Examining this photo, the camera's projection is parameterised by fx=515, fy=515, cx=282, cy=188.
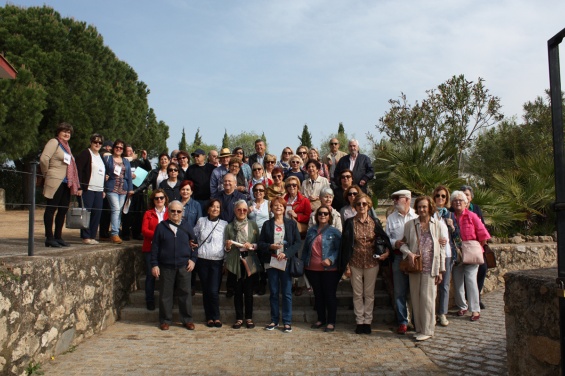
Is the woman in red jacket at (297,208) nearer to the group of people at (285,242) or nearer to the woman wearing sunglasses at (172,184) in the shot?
the group of people at (285,242)

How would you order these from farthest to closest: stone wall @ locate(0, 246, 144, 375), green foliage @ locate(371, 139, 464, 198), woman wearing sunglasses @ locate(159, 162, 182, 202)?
green foliage @ locate(371, 139, 464, 198)
woman wearing sunglasses @ locate(159, 162, 182, 202)
stone wall @ locate(0, 246, 144, 375)

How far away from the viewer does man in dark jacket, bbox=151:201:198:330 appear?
22.8 ft

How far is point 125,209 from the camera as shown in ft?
28.5

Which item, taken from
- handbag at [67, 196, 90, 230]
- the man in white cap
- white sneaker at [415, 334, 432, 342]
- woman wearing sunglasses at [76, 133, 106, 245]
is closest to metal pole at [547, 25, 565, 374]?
white sneaker at [415, 334, 432, 342]

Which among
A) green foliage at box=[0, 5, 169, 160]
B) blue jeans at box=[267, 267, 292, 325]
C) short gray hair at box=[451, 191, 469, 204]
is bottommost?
blue jeans at box=[267, 267, 292, 325]

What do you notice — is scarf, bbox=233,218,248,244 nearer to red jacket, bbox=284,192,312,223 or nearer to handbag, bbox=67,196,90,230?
red jacket, bbox=284,192,312,223

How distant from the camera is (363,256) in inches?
270

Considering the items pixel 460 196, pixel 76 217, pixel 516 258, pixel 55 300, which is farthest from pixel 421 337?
pixel 76 217

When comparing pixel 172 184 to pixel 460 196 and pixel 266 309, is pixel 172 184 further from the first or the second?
pixel 460 196

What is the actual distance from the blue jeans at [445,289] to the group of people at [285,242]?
0.7 inches

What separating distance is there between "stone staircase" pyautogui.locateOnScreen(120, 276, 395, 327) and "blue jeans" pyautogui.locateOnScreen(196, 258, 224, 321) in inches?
10.0

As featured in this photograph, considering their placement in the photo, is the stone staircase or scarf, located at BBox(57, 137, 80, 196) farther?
the stone staircase

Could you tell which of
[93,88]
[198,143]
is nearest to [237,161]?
[93,88]

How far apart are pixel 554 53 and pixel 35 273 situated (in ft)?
15.8
